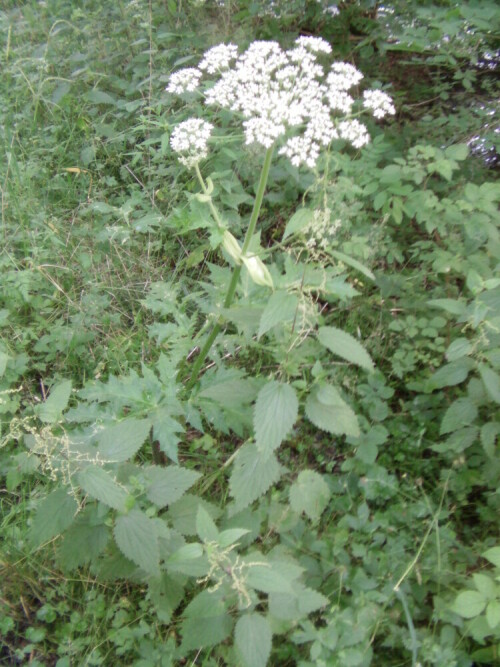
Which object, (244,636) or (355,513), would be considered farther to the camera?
(355,513)

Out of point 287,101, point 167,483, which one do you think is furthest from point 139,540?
point 287,101

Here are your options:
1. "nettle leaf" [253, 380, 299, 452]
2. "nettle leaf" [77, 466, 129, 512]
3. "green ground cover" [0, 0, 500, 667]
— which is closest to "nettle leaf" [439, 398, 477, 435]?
"green ground cover" [0, 0, 500, 667]

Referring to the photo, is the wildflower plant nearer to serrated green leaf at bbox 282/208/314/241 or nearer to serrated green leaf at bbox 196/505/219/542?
serrated green leaf at bbox 282/208/314/241

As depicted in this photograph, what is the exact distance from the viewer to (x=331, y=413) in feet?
6.13

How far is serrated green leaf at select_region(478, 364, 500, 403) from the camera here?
2193 mm

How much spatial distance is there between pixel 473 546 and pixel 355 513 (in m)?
0.52

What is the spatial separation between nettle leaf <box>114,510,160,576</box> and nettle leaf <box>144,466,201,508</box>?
0.12 meters

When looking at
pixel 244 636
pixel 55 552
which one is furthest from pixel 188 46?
pixel 244 636

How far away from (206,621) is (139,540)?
39 centimetres

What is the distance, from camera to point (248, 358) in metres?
3.08

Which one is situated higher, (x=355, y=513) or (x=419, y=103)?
(x=419, y=103)

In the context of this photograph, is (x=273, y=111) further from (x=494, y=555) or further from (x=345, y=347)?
(x=494, y=555)

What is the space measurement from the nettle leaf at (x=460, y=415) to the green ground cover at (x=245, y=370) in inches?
0.4

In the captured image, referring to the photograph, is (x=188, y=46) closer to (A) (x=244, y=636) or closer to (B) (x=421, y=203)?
(B) (x=421, y=203)
